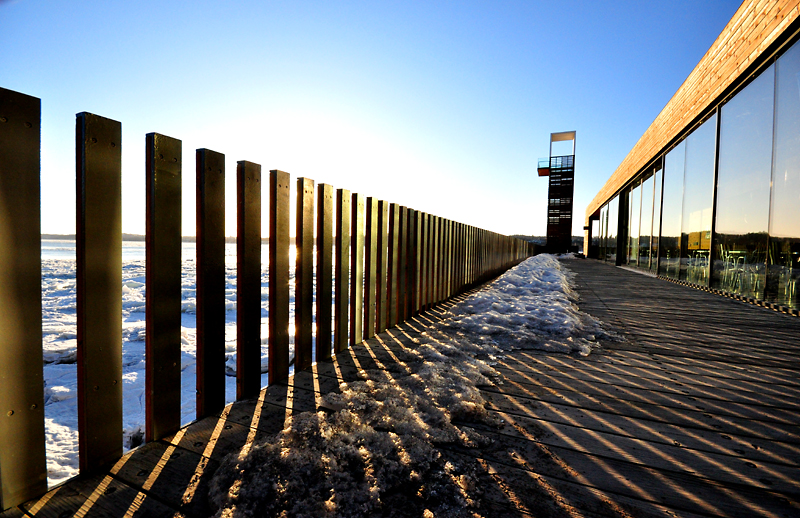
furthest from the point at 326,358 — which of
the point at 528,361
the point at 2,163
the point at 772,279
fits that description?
the point at 772,279

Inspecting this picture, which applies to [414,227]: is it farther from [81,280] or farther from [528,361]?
[81,280]

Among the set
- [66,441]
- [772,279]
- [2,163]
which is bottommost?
[66,441]

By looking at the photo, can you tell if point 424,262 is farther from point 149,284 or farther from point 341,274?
point 149,284

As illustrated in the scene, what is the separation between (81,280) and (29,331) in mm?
194

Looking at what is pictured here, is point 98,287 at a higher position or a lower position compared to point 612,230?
lower

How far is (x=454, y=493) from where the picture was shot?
109 cm

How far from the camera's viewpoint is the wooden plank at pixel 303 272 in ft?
7.00

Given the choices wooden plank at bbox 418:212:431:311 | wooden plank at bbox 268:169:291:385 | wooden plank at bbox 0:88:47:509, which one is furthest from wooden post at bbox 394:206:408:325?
wooden plank at bbox 0:88:47:509

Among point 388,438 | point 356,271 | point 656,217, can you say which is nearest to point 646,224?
point 656,217

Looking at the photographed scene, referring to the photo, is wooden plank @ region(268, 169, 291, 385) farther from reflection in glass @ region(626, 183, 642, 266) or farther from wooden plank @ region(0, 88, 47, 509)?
reflection in glass @ region(626, 183, 642, 266)

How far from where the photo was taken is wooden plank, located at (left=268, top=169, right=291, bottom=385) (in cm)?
194

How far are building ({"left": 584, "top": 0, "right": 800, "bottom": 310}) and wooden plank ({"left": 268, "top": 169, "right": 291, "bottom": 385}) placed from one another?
5.46m

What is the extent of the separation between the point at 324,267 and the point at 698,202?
294 inches

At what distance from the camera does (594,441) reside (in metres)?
1.43
